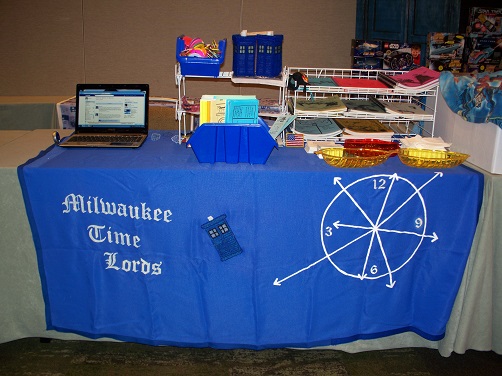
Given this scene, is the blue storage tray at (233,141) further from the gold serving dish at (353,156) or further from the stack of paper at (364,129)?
the stack of paper at (364,129)

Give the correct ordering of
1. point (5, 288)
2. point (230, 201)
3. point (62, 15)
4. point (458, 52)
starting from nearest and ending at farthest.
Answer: point (230, 201)
point (5, 288)
point (458, 52)
point (62, 15)

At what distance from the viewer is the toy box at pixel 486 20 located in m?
3.80

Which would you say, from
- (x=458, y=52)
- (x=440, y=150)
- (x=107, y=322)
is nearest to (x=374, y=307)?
(x=440, y=150)

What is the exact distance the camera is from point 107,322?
197 cm

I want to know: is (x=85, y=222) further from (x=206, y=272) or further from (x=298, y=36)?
(x=298, y=36)

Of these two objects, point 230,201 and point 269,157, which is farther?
point 269,157

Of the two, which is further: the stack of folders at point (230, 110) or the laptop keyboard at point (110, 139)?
the laptop keyboard at point (110, 139)

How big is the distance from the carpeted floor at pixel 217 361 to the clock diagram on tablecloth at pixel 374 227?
0.36 meters

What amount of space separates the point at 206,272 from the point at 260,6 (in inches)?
121

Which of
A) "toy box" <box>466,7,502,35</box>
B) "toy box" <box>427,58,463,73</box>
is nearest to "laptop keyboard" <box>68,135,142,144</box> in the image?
"toy box" <box>427,58,463,73</box>

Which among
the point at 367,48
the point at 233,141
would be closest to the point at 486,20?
the point at 367,48

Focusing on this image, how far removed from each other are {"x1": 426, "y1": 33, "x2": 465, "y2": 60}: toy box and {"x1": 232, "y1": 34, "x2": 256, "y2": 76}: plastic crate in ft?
7.17

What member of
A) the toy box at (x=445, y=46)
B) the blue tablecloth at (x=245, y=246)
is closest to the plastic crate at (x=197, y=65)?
the blue tablecloth at (x=245, y=246)

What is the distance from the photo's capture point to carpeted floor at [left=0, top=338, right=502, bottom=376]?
6.30ft
